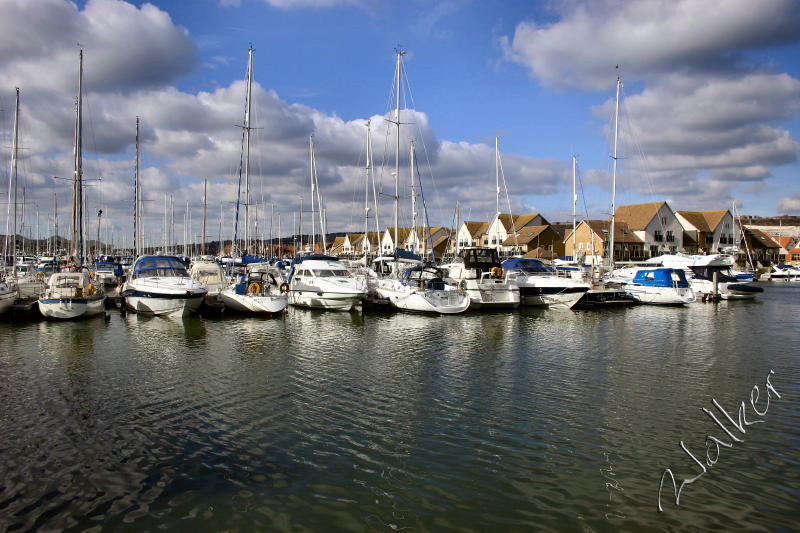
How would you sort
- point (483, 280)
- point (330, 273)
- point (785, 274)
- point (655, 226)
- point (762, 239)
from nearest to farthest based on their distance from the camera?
point (330, 273) → point (483, 280) → point (785, 274) → point (655, 226) → point (762, 239)

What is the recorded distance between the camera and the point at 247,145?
116ft

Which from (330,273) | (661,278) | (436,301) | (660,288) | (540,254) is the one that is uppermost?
(540,254)

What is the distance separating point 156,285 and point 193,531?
2264 cm

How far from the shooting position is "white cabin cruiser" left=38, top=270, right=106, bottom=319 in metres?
25.3

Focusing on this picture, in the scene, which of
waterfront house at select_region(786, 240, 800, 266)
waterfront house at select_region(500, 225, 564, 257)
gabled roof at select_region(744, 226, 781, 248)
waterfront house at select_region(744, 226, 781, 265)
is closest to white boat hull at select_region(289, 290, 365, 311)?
waterfront house at select_region(500, 225, 564, 257)

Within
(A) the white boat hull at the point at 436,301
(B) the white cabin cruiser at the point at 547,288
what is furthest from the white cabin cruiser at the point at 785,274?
(A) the white boat hull at the point at 436,301

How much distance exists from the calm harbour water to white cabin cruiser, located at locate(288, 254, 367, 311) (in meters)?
10.6

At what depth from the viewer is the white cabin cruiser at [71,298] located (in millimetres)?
25297

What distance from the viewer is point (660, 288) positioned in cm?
3656

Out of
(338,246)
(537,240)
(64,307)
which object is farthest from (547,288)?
(338,246)

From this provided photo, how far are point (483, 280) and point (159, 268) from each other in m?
19.3

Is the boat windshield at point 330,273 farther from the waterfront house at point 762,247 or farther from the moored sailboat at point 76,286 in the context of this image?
the waterfront house at point 762,247

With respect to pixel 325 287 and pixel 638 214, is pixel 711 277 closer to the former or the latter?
pixel 325 287

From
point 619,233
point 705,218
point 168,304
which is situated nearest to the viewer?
point 168,304
